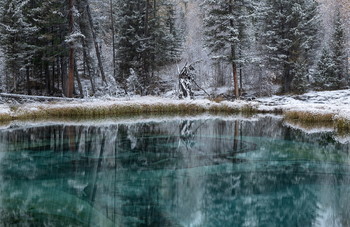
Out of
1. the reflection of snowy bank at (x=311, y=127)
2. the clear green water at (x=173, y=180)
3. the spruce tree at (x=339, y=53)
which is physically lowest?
the clear green water at (x=173, y=180)

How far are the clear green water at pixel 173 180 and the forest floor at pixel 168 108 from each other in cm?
388

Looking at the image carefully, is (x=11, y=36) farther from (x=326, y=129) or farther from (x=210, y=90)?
(x=326, y=129)

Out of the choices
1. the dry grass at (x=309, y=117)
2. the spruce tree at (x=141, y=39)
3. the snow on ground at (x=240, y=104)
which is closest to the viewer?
the dry grass at (x=309, y=117)

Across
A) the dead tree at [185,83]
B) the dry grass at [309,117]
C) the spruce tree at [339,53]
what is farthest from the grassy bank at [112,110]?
the spruce tree at [339,53]

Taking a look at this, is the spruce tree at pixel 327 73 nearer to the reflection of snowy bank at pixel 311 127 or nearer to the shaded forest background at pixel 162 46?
the shaded forest background at pixel 162 46

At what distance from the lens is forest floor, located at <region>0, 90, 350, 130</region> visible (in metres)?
16.5

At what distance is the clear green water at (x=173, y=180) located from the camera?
532 centimetres

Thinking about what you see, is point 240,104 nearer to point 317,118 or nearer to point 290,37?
point 317,118

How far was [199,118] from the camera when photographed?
19.1 m

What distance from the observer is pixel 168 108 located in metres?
21.6

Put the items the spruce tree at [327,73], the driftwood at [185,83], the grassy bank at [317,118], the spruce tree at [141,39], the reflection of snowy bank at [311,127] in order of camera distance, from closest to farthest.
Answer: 1. the grassy bank at [317,118]
2. the reflection of snowy bank at [311,127]
3. the driftwood at [185,83]
4. the spruce tree at [141,39]
5. the spruce tree at [327,73]

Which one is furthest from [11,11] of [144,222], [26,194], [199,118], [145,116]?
[144,222]

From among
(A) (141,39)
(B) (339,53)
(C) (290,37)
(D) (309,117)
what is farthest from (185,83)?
(B) (339,53)

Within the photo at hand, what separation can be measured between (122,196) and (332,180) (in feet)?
15.5
